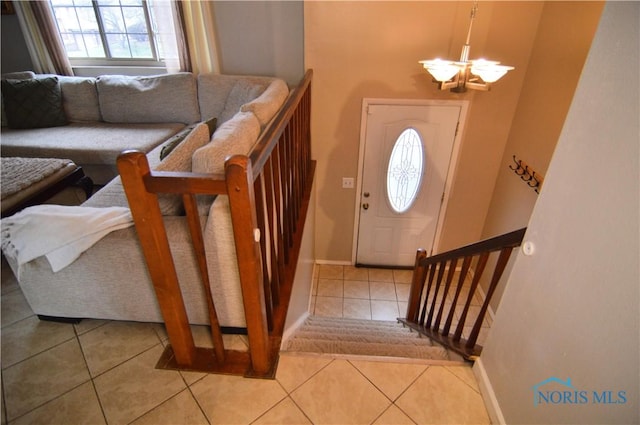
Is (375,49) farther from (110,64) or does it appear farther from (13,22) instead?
(13,22)

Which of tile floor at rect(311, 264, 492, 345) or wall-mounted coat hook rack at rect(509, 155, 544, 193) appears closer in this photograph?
wall-mounted coat hook rack at rect(509, 155, 544, 193)

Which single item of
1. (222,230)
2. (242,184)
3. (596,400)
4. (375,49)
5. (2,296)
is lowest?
(2,296)

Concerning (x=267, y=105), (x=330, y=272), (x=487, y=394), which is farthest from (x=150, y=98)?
(x=487, y=394)

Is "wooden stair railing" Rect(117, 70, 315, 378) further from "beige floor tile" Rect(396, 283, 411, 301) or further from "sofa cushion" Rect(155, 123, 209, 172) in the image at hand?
"beige floor tile" Rect(396, 283, 411, 301)

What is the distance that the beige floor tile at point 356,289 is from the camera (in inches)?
142

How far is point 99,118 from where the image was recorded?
3588 millimetres

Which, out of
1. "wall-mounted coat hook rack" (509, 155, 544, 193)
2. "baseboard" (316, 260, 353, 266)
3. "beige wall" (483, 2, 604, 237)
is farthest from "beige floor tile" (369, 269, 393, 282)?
"wall-mounted coat hook rack" (509, 155, 544, 193)

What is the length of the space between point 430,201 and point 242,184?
9.72 ft

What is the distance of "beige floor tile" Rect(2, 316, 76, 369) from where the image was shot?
1588mm

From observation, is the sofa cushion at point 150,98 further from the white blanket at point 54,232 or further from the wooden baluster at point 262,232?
the wooden baluster at point 262,232

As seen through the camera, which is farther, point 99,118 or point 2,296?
point 99,118

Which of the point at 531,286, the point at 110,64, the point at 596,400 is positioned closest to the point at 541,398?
the point at 596,400

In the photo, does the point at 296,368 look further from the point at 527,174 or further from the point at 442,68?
the point at 527,174

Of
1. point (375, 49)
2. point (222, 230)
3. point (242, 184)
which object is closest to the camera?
point (242, 184)
